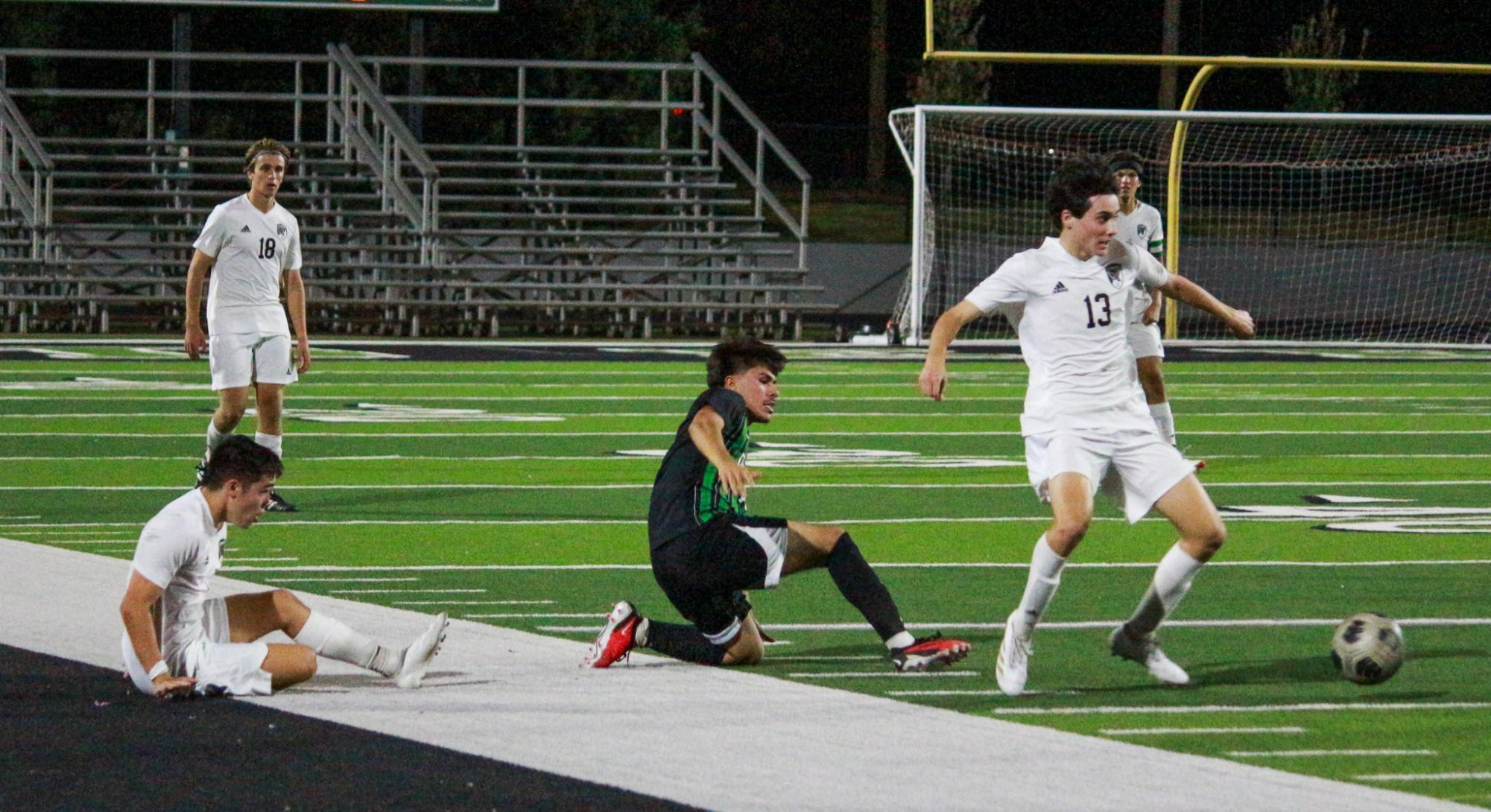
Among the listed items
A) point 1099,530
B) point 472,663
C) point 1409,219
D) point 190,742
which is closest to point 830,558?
point 472,663

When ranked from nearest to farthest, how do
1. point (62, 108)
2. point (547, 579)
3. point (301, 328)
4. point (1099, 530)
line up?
point (547, 579) < point (1099, 530) < point (301, 328) < point (62, 108)

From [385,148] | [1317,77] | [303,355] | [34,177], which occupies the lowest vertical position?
[303,355]

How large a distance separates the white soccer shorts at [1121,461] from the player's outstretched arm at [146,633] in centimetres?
265

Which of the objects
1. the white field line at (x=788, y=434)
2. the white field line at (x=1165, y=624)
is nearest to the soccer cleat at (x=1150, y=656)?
the white field line at (x=1165, y=624)

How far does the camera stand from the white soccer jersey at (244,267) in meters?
11.8

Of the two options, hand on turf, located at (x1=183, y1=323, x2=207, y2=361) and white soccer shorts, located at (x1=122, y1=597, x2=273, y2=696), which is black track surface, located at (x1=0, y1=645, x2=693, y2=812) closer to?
white soccer shorts, located at (x1=122, y1=597, x2=273, y2=696)

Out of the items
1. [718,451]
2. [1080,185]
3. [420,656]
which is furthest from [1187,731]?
[420,656]

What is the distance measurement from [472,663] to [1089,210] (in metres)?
2.44

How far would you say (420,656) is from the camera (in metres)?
6.95

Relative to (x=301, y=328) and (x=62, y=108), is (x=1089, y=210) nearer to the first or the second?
(x=301, y=328)

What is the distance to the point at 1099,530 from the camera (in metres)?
11.2

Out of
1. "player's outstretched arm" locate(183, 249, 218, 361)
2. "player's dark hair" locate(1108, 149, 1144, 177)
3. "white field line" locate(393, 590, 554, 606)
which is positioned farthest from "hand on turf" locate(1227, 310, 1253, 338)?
"player's outstretched arm" locate(183, 249, 218, 361)

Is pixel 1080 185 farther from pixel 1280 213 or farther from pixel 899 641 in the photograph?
pixel 1280 213

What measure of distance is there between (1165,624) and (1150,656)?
1.20 metres
